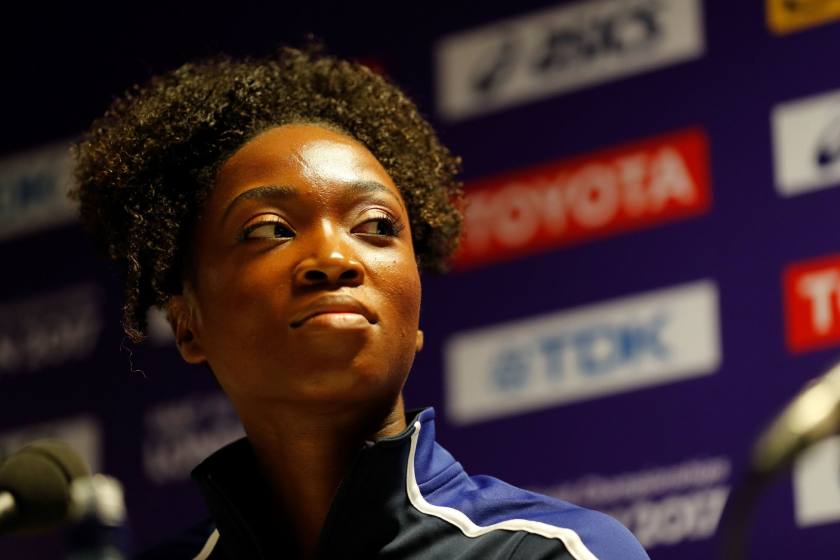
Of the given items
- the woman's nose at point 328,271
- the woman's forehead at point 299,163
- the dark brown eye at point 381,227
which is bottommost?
the woman's nose at point 328,271

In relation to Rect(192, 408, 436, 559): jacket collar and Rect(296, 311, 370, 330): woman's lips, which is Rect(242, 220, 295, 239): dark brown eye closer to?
Rect(296, 311, 370, 330): woman's lips

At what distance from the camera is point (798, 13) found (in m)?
2.38

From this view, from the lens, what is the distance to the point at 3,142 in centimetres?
339

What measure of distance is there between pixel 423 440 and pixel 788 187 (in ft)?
4.02

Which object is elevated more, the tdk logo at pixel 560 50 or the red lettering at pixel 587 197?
the tdk logo at pixel 560 50

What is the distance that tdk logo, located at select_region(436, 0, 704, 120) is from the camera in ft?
8.26

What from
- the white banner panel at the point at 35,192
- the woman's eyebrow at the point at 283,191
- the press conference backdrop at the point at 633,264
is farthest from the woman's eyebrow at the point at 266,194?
the white banner panel at the point at 35,192

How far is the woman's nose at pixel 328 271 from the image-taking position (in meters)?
1.30

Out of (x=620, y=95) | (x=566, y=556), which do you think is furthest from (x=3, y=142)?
(x=566, y=556)

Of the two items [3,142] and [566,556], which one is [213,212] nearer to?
[566,556]

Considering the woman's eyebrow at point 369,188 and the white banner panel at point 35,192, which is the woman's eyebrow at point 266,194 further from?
the white banner panel at point 35,192

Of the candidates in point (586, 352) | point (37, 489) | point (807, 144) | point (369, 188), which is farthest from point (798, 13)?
point (37, 489)

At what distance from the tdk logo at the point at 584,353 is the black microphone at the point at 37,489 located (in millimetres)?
1549

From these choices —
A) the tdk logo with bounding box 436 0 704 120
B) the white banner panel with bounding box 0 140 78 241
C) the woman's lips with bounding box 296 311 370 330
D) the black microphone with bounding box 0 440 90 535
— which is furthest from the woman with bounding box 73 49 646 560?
the white banner panel with bounding box 0 140 78 241
